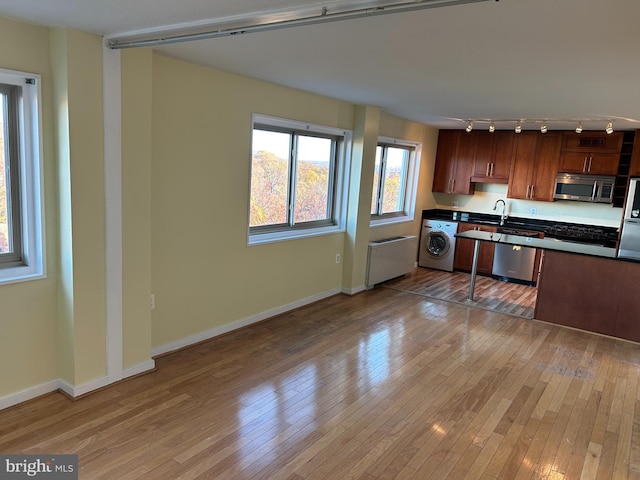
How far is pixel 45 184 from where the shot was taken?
280cm

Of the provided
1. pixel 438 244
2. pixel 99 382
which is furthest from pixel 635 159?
pixel 99 382

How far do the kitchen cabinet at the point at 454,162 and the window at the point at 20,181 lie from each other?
611 cm

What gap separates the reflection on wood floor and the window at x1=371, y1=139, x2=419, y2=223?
95 cm

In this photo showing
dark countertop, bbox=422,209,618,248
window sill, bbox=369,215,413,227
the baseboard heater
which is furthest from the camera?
dark countertop, bbox=422,209,618,248

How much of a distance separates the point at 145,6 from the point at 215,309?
104 inches

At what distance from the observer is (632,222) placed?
5828 mm

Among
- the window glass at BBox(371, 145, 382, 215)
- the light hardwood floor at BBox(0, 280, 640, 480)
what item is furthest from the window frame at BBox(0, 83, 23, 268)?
the window glass at BBox(371, 145, 382, 215)

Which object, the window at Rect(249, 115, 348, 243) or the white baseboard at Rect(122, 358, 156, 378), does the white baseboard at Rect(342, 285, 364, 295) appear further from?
the white baseboard at Rect(122, 358, 156, 378)

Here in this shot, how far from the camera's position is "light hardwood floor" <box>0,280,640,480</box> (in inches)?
97.6

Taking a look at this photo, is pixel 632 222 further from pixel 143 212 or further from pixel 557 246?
pixel 143 212

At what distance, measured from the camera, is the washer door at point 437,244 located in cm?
729

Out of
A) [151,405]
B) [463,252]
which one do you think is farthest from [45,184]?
[463,252]

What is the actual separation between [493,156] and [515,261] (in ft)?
5.48

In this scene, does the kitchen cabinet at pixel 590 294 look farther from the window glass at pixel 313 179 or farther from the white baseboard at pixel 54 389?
the white baseboard at pixel 54 389
